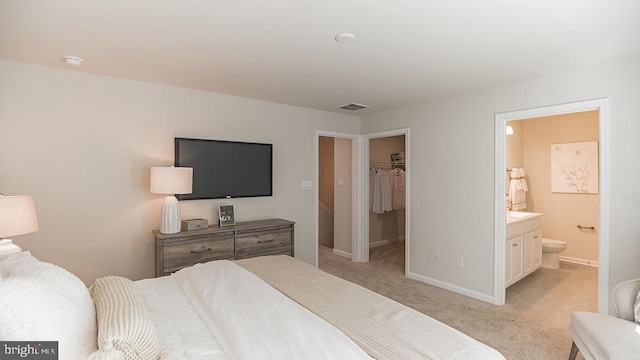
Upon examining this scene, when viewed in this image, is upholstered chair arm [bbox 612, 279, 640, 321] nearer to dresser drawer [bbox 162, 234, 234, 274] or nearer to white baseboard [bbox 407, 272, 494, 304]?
white baseboard [bbox 407, 272, 494, 304]

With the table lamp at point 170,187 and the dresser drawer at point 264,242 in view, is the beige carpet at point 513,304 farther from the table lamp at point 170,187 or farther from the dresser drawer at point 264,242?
the table lamp at point 170,187

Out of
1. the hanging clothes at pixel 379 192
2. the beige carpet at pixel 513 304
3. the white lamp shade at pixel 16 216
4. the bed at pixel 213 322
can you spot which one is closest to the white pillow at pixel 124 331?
the bed at pixel 213 322

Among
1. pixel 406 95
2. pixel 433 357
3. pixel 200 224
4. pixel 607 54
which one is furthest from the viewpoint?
pixel 406 95

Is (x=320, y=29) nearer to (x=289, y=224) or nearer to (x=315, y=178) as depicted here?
(x=289, y=224)

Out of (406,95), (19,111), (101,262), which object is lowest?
(101,262)

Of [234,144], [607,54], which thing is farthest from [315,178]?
[607,54]

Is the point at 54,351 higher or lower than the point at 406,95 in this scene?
lower

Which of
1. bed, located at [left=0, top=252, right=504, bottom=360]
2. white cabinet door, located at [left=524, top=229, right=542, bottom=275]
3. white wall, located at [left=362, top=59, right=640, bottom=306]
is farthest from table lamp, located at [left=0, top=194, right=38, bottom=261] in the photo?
Result: white cabinet door, located at [left=524, top=229, right=542, bottom=275]

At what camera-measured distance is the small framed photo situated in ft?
12.0

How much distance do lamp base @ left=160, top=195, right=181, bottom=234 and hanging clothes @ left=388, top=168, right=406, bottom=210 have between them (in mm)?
4069

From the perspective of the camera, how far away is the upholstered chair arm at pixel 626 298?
2104mm

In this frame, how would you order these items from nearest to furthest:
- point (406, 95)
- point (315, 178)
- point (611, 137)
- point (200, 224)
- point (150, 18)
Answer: point (150, 18)
point (611, 137)
point (200, 224)
point (406, 95)
point (315, 178)

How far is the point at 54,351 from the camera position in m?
1.01

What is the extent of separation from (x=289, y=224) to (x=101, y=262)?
6.35 ft
